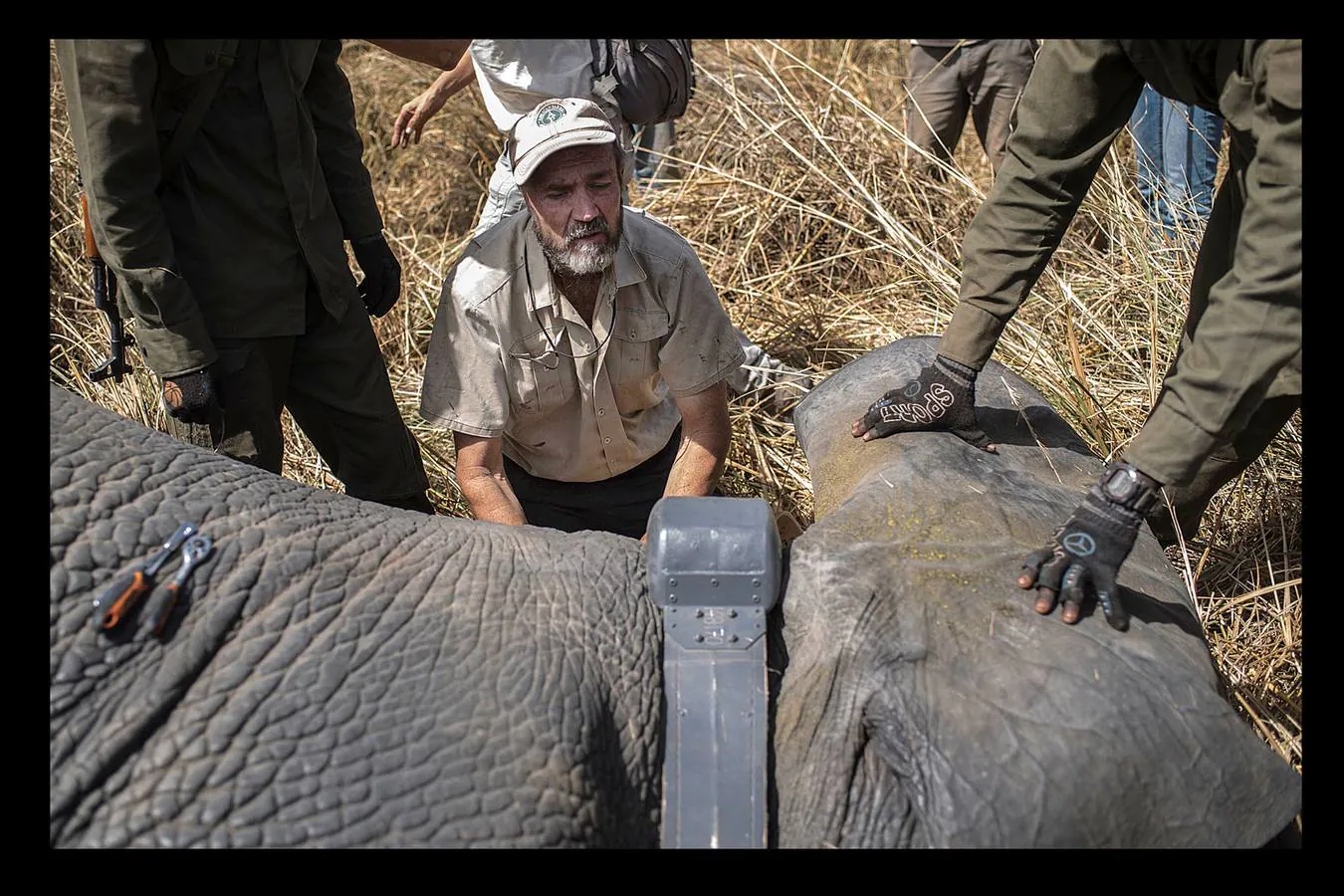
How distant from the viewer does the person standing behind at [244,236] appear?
265 centimetres

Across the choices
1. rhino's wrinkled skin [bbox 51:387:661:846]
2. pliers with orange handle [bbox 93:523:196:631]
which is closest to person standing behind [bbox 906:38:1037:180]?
rhino's wrinkled skin [bbox 51:387:661:846]

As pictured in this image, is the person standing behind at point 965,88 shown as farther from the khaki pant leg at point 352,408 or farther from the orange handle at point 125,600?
the orange handle at point 125,600

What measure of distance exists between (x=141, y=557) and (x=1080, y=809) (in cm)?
147

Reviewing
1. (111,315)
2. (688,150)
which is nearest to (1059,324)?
(688,150)

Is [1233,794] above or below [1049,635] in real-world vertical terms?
below

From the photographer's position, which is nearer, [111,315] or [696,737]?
[696,737]

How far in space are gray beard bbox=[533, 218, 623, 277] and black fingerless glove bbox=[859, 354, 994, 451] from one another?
34.4 inches

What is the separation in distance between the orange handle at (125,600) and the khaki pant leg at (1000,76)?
16.0ft

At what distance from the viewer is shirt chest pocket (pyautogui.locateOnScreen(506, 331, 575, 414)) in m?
3.20

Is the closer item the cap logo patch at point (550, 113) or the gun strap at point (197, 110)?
the gun strap at point (197, 110)

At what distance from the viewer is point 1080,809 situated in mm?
1670

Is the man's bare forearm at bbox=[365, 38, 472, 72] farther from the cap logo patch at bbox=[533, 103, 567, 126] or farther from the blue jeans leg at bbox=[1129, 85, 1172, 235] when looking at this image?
the blue jeans leg at bbox=[1129, 85, 1172, 235]

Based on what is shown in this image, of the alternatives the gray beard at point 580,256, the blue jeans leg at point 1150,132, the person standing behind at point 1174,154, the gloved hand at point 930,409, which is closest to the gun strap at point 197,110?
the gray beard at point 580,256
